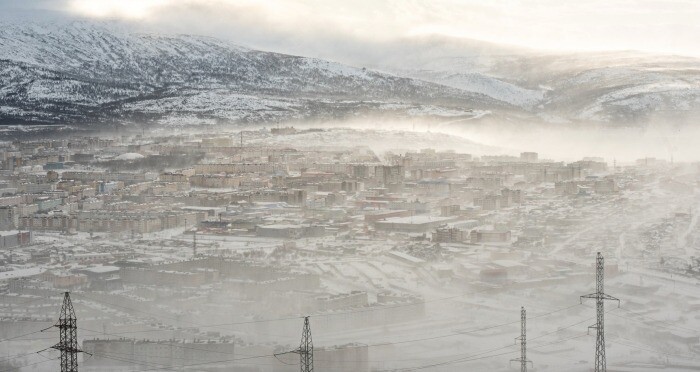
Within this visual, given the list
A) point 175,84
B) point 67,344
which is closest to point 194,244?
point 67,344

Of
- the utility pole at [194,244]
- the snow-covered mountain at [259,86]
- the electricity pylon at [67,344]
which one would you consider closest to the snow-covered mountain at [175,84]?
the snow-covered mountain at [259,86]

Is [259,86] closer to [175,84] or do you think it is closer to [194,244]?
[175,84]

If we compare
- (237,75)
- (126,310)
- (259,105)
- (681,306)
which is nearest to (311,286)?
(126,310)

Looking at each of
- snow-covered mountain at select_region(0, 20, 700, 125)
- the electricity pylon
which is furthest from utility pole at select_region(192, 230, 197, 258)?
snow-covered mountain at select_region(0, 20, 700, 125)

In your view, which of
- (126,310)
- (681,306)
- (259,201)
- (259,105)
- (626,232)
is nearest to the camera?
(126,310)

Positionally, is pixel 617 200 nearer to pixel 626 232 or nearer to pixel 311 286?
pixel 626 232
